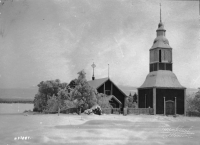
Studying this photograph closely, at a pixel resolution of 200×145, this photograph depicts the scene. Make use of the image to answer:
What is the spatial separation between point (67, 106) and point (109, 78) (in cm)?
874

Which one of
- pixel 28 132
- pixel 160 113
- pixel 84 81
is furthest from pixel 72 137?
pixel 160 113

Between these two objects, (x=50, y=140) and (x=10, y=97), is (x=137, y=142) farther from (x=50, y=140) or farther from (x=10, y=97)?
(x=10, y=97)

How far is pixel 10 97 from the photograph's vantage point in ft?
109

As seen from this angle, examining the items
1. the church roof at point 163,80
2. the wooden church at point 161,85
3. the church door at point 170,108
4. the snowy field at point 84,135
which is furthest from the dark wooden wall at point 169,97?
the snowy field at point 84,135

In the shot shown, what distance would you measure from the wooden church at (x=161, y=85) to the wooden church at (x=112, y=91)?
2621 millimetres

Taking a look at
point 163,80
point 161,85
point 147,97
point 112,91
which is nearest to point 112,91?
point 112,91

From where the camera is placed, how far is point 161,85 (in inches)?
1789

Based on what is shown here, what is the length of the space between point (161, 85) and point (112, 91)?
7.06 m

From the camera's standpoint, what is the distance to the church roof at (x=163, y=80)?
1794 inches

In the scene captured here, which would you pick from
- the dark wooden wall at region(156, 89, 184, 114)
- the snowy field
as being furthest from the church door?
the snowy field

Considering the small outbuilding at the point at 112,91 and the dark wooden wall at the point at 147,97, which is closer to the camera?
the dark wooden wall at the point at 147,97

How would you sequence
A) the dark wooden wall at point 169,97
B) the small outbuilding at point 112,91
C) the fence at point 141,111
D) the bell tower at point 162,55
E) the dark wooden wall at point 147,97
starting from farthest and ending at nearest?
the small outbuilding at point 112,91, the bell tower at point 162,55, the dark wooden wall at point 147,97, the dark wooden wall at point 169,97, the fence at point 141,111

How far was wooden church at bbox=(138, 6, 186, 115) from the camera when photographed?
45.0 metres

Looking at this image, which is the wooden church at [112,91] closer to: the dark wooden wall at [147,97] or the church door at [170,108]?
the dark wooden wall at [147,97]
